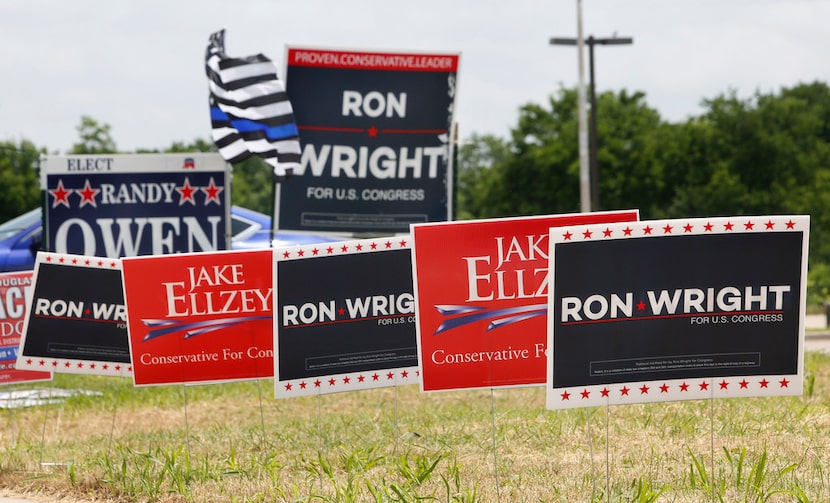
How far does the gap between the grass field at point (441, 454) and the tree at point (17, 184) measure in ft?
214

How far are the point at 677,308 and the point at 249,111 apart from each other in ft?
30.2

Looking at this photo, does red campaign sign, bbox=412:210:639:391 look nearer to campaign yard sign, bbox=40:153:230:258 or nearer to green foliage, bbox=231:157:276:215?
campaign yard sign, bbox=40:153:230:258

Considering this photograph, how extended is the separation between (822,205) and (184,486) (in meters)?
55.0

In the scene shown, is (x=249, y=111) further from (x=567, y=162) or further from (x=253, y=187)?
(x=253, y=187)

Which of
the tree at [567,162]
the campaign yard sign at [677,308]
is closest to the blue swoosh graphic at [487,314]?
the campaign yard sign at [677,308]

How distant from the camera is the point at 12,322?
38.4ft

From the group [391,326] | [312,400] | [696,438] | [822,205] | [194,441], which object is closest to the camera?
[391,326]

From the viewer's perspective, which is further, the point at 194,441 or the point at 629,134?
the point at 629,134

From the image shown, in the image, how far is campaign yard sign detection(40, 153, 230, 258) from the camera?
15.0 metres

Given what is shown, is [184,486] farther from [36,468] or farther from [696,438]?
[696,438]

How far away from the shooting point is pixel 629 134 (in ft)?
235

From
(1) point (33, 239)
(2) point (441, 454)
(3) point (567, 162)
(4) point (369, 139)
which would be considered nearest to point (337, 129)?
(4) point (369, 139)

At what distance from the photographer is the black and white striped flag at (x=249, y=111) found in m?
14.9

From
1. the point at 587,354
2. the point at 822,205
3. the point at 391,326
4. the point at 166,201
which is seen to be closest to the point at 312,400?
the point at 166,201
